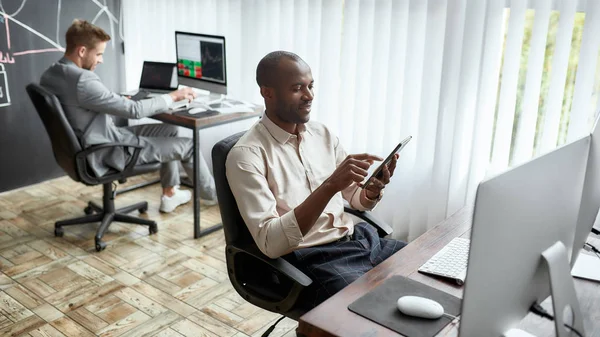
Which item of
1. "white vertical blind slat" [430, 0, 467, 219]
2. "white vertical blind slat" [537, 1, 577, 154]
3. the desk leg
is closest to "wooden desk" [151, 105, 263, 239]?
the desk leg

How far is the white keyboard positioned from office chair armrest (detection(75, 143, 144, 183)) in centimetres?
199

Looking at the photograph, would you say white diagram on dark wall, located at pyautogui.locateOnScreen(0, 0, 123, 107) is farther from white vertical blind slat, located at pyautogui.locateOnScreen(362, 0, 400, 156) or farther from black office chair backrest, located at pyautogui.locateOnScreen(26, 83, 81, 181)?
white vertical blind slat, located at pyautogui.locateOnScreen(362, 0, 400, 156)

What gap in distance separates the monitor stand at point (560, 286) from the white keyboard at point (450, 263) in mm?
272

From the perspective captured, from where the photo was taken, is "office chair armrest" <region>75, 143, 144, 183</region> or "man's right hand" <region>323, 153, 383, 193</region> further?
"office chair armrest" <region>75, 143, 144, 183</region>

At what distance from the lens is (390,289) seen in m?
1.46

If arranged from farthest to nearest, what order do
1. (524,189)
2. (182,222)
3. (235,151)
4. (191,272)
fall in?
(182,222), (191,272), (235,151), (524,189)

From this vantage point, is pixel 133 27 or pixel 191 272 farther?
pixel 133 27

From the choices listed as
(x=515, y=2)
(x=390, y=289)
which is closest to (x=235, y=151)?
(x=390, y=289)

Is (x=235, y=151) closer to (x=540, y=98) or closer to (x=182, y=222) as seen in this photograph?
(x=540, y=98)

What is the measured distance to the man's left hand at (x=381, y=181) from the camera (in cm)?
179

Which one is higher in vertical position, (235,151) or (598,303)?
(235,151)

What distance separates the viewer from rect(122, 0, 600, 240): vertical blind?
2.65m

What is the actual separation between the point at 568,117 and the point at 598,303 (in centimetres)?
143

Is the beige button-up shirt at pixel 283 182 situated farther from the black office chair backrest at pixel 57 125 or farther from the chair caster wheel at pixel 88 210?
the chair caster wheel at pixel 88 210
